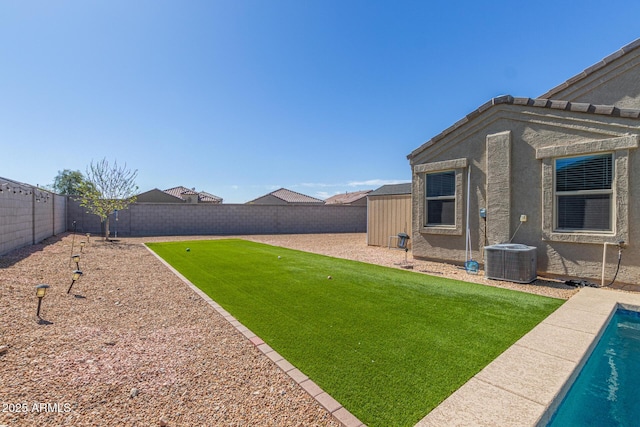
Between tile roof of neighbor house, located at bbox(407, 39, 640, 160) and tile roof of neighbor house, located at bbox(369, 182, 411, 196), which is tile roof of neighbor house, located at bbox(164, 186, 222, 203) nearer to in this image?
tile roof of neighbor house, located at bbox(369, 182, 411, 196)

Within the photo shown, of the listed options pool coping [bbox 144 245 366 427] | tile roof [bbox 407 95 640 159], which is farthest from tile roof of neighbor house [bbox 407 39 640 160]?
pool coping [bbox 144 245 366 427]

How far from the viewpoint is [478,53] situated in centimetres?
1116

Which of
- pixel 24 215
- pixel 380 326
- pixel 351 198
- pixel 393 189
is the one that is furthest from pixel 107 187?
pixel 351 198

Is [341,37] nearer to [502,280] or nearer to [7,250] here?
[502,280]

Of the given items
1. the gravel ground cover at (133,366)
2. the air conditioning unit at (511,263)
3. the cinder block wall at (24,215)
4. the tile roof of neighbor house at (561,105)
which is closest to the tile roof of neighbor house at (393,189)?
the tile roof of neighbor house at (561,105)

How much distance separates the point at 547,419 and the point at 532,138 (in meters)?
6.68

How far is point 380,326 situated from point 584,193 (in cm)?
572

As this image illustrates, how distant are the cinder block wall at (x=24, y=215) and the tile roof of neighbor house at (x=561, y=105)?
12386mm

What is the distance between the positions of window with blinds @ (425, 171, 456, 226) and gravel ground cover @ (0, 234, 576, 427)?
3363mm

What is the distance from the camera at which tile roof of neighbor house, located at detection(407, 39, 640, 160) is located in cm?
588

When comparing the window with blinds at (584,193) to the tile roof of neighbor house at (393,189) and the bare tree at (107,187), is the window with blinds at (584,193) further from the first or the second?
the bare tree at (107,187)

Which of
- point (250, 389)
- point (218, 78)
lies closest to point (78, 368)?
point (250, 389)

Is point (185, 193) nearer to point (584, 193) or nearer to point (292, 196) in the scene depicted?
point (292, 196)

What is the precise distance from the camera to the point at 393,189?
1410 cm
